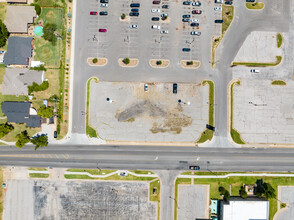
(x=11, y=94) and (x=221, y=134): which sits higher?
(x=11, y=94)

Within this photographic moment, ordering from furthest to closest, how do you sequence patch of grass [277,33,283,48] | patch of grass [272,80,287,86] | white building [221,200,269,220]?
1. patch of grass [277,33,283,48]
2. patch of grass [272,80,287,86]
3. white building [221,200,269,220]

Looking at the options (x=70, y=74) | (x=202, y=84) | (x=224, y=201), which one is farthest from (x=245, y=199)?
(x=70, y=74)

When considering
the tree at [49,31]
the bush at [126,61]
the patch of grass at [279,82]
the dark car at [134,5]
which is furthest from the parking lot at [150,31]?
the patch of grass at [279,82]

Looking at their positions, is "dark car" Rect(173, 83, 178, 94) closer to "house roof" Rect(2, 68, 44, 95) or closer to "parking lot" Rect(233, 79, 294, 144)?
"parking lot" Rect(233, 79, 294, 144)

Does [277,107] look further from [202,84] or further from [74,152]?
[74,152]

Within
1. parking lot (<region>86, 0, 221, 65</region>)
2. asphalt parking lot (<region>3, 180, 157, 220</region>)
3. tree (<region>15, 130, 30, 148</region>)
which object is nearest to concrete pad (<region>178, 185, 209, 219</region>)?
asphalt parking lot (<region>3, 180, 157, 220</region>)

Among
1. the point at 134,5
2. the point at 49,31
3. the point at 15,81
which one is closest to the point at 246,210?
the point at 134,5
